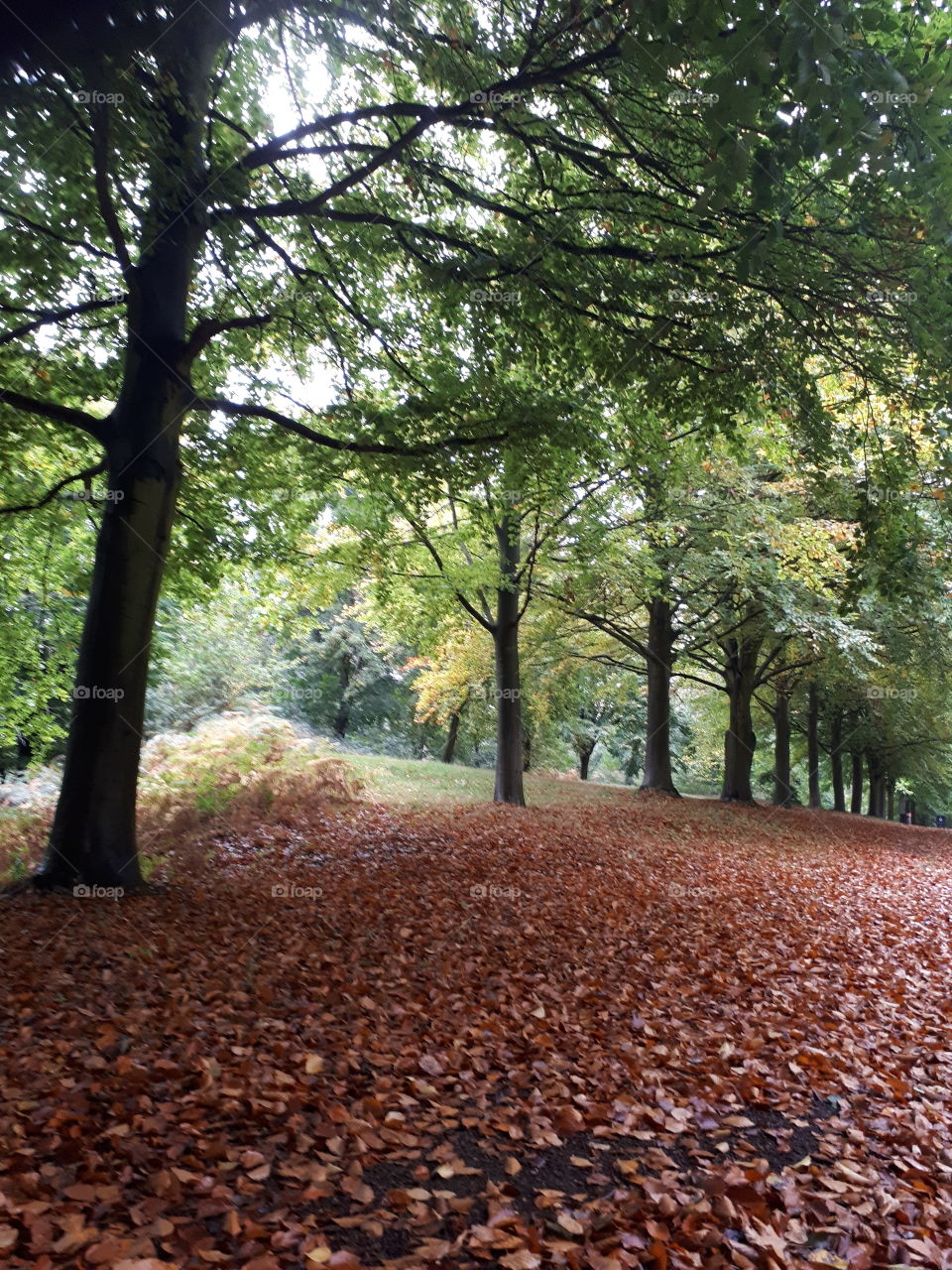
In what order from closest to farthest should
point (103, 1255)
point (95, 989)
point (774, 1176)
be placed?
point (103, 1255), point (774, 1176), point (95, 989)

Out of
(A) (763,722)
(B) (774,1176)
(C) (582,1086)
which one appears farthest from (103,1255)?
(A) (763,722)

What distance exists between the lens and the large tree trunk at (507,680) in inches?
586

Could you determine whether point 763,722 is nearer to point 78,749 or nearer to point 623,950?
point 623,950

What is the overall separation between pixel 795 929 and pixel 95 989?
6.39 meters

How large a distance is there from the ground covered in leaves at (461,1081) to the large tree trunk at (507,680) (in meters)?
Result: 6.67

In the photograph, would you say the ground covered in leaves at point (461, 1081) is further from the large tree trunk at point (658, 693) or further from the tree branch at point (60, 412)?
the large tree trunk at point (658, 693)

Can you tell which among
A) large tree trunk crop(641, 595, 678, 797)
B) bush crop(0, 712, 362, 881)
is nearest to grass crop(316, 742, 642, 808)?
Answer: bush crop(0, 712, 362, 881)

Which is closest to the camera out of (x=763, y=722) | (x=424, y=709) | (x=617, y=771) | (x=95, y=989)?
(x=95, y=989)

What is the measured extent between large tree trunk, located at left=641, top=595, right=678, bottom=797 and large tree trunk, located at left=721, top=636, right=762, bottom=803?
2.24m

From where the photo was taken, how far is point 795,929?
776cm

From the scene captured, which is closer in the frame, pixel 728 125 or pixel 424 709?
pixel 728 125

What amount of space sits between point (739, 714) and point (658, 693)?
317 cm

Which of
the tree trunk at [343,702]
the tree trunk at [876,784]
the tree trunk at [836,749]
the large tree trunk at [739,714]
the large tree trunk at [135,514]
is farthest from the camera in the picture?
the tree trunk at [876,784]

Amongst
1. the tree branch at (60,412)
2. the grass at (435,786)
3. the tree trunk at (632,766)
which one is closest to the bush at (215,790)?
the grass at (435,786)
